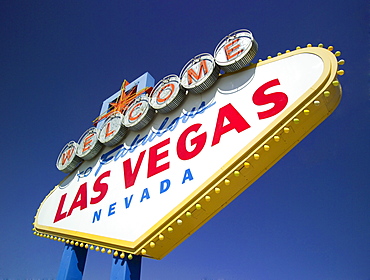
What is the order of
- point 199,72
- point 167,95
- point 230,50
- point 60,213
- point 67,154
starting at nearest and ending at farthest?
point 230,50, point 199,72, point 167,95, point 60,213, point 67,154

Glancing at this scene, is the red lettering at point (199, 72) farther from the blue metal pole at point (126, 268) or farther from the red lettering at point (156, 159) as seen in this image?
the blue metal pole at point (126, 268)

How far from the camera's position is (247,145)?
14.7 feet

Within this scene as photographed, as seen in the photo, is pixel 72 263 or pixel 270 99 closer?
pixel 270 99

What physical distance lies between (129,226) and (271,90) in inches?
141

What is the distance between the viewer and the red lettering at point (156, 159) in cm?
564

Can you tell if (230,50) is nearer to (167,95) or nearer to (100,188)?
(167,95)

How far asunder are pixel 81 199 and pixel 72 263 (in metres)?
1.51

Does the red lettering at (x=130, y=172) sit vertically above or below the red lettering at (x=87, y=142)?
below

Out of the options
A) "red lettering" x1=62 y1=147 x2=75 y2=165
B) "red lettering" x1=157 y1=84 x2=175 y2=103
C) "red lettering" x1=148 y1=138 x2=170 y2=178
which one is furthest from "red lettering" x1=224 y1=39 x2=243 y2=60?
"red lettering" x1=62 y1=147 x2=75 y2=165

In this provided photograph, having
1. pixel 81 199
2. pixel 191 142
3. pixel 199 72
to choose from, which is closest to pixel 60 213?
pixel 81 199

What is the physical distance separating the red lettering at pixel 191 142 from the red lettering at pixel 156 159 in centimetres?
35

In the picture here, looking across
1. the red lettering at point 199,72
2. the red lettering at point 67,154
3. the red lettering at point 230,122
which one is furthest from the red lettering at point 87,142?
the red lettering at point 230,122

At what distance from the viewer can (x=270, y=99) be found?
4840 mm

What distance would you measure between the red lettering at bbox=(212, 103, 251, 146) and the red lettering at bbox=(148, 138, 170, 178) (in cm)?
119
